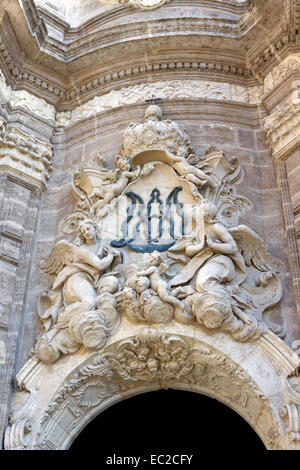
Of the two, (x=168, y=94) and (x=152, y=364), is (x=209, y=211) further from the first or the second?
(x=168, y=94)

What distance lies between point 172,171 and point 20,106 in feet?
7.58

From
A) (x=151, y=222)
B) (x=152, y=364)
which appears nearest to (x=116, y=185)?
(x=151, y=222)

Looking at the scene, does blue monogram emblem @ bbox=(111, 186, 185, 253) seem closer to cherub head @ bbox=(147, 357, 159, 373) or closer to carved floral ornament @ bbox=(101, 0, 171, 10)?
cherub head @ bbox=(147, 357, 159, 373)

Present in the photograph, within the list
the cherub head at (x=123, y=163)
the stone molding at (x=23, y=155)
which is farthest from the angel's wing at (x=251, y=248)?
the stone molding at (x=23, y=155)

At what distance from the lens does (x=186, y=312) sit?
6.08 m

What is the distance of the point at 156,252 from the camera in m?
6.52

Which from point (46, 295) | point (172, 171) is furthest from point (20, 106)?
point (46, 295)

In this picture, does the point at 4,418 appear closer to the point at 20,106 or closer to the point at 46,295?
the point at 46,295

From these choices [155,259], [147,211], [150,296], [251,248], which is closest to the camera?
[150,296]

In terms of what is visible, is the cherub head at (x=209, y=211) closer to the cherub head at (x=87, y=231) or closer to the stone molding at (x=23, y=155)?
the cherub head at (x=87, y=231)

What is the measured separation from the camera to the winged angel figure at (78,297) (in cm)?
608

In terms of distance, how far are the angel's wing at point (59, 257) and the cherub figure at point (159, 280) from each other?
0.89m

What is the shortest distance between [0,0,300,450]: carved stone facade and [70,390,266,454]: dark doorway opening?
2.34ft

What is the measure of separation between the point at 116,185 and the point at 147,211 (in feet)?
1.61
